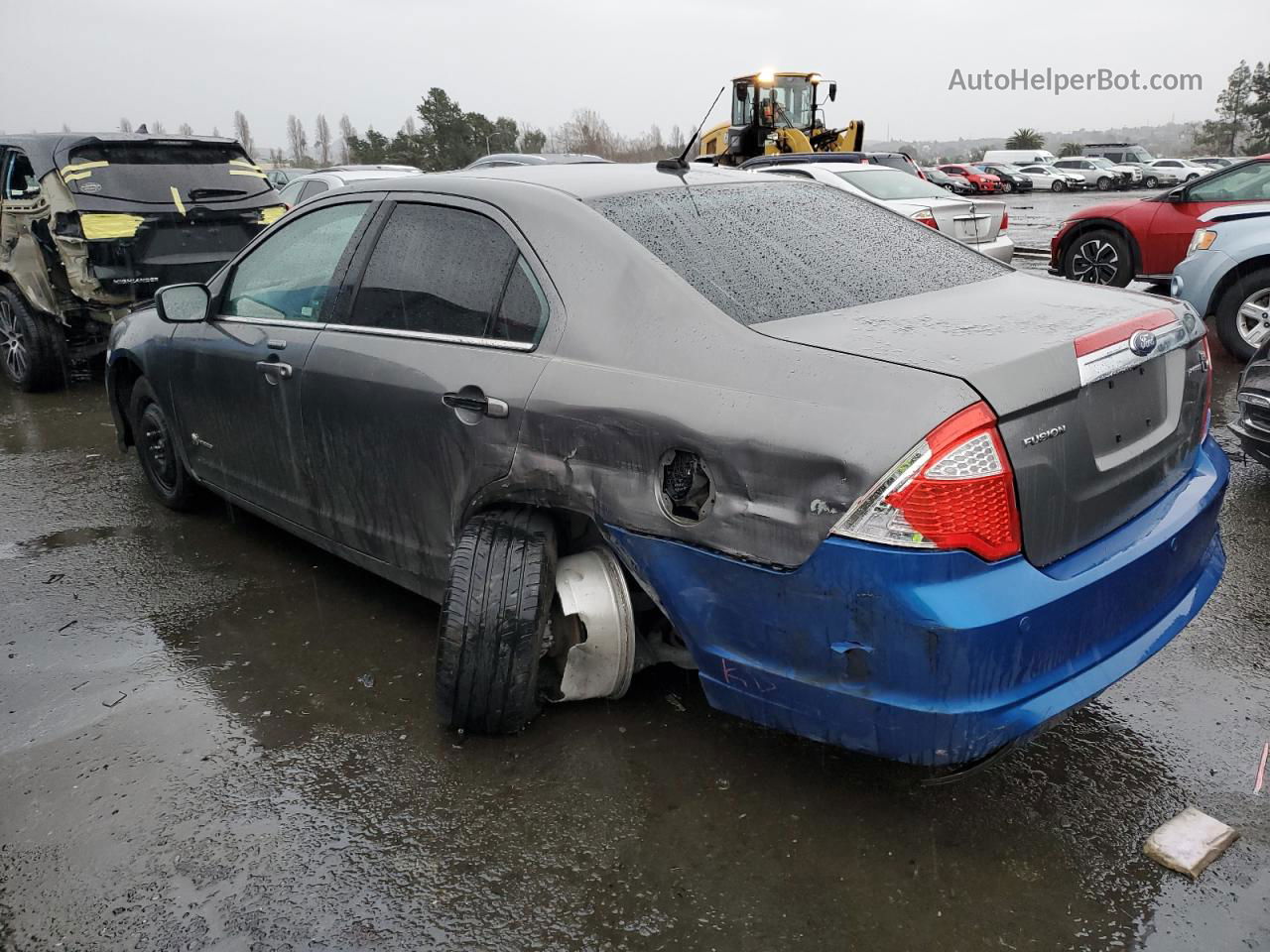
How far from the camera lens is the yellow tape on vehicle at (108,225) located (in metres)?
7.13

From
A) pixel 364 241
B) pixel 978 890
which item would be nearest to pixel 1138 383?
pixel 978 890

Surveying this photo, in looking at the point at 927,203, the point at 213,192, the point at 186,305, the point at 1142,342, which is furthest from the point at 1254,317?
the point at 213,192

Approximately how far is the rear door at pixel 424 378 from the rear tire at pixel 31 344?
17.3 feet

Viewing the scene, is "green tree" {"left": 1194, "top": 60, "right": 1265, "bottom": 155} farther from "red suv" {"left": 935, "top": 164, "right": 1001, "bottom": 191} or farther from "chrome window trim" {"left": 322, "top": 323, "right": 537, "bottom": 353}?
"chrome window trim" {"left": 322, "top": 323, "right": 537, "bottom": 353}

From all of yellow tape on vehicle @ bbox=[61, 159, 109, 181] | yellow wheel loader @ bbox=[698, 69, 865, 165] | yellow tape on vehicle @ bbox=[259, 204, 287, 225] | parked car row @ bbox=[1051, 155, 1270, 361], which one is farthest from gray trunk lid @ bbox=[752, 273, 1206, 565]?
yellow wheel loader @ bbox=[698, 69, 865, 165]

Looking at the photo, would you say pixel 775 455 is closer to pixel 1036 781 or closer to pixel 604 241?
pixel 604 241

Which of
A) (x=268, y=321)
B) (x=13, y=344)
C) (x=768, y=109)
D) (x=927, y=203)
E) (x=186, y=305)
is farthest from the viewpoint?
(x=768, y=109)

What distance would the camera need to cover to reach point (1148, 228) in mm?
9250

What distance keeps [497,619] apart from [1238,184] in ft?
28.5

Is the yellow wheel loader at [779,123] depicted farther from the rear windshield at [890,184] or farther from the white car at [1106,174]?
the white car at [1106,174]

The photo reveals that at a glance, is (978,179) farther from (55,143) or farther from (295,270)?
(295,270)

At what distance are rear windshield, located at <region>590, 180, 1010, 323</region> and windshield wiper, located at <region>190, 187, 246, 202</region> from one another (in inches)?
228

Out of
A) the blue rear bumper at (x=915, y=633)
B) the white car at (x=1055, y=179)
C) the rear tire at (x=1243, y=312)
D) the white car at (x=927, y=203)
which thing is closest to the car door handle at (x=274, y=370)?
the blue rear bumper at (x=915, y=633)

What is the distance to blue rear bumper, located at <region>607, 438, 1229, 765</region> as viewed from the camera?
6.95 ft
